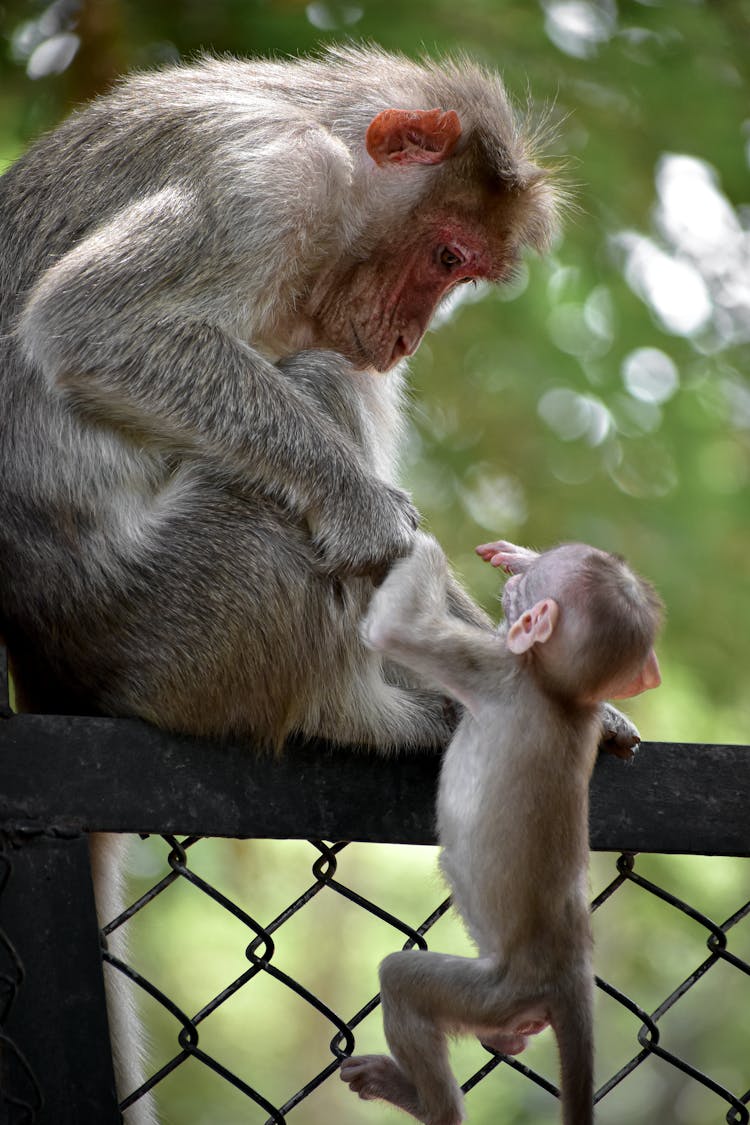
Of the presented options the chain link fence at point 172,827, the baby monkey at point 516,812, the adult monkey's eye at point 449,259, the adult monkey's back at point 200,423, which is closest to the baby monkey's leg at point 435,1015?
the baby monkey at point 516,812

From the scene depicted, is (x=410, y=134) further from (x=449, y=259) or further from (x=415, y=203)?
(x=449, y=259)

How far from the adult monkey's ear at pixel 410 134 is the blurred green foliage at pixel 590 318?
0.61 metres

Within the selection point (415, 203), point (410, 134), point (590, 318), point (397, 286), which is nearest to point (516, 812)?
point (397, 286)

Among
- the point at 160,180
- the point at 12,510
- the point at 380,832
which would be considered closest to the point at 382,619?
the point at 380,832

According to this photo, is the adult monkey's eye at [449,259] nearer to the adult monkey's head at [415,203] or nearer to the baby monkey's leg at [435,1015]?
the adult monkey's head at [415,203]

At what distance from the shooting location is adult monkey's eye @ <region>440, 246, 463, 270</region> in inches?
135

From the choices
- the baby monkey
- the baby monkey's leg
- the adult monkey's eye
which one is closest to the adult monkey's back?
the adult monkey's eye

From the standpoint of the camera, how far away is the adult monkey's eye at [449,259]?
3.42 meters

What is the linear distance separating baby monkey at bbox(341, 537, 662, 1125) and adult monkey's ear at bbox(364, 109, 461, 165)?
128 centimetres

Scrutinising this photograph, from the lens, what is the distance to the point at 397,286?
3.37 metres

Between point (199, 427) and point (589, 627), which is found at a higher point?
point (199, 427)

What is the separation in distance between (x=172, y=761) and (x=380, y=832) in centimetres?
37

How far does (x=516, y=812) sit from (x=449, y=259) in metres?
1.64

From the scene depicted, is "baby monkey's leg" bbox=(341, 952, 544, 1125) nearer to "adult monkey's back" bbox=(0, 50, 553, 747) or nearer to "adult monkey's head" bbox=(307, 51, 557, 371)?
"adult monkey's back" bbox=(0, 50, 553, 747)
